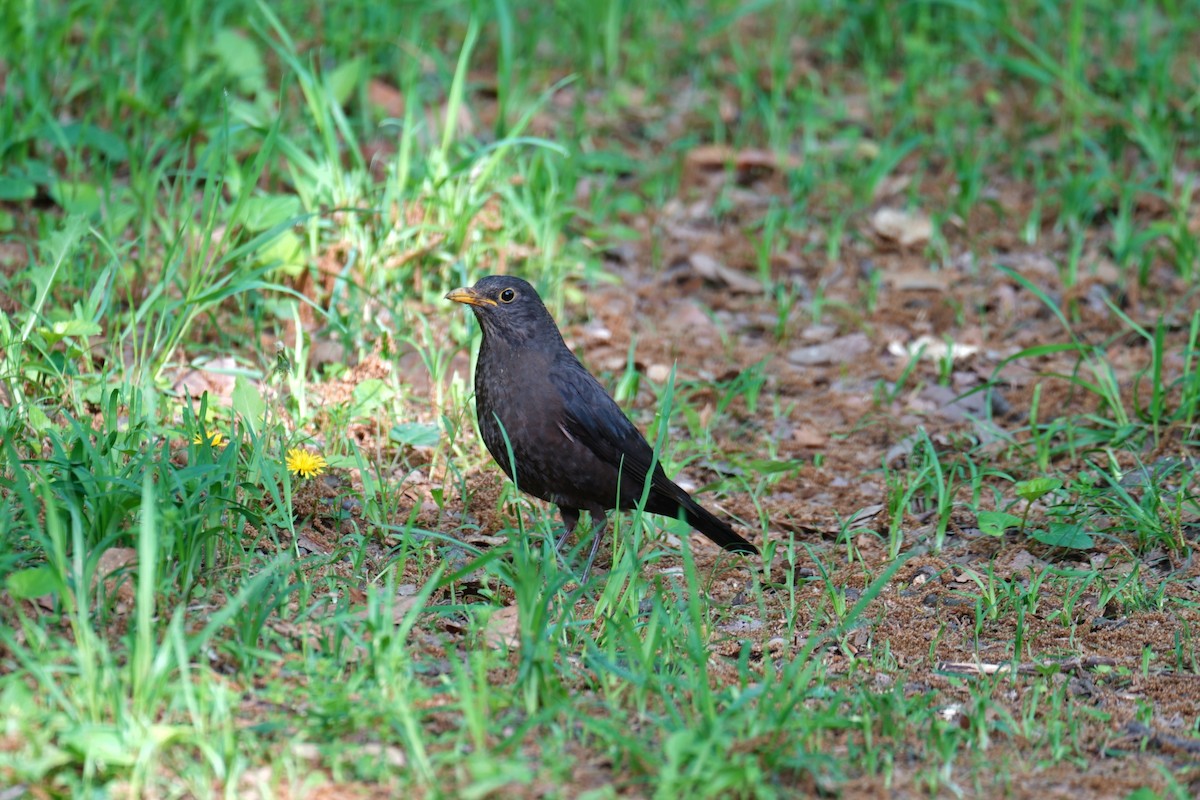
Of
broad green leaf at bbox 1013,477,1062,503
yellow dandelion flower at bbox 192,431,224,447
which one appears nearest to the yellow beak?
yellow dandelion flower at bbox 192,431,224,447

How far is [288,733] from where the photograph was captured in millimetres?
2859

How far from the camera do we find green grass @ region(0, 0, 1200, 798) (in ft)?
9.68

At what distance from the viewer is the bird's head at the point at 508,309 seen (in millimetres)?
4594

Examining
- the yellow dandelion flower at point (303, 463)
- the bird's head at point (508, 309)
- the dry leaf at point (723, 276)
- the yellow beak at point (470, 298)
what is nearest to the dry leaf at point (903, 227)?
the dry leaf at point (723, 276)

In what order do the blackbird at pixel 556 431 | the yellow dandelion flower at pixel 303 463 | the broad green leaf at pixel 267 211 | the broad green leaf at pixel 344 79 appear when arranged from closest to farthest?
the yellow dandelion flower at pixel 303 463
the blackbird at pixel 556 431
the broad green leaf at pixel 267 211
the broad green leaf at pixel 344 79

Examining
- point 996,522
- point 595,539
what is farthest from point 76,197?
point 996,522

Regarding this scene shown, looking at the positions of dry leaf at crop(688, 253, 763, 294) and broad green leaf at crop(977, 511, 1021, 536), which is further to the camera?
dry leaf at crop(688, 253, 763, 294)

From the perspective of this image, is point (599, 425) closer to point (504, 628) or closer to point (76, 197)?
point (504, 628)

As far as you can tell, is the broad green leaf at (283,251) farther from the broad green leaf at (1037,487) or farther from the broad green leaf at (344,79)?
the broad green leaf at (1037,487)

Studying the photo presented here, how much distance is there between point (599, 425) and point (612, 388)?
1.45m

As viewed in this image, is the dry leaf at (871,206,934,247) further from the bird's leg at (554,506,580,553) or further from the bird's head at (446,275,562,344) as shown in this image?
the bird's leg at (554,506,580,553)

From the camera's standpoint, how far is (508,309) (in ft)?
15.2

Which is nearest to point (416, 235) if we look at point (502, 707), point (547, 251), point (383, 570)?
point (547, 251)

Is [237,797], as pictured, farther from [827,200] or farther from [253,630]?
[827,200]
